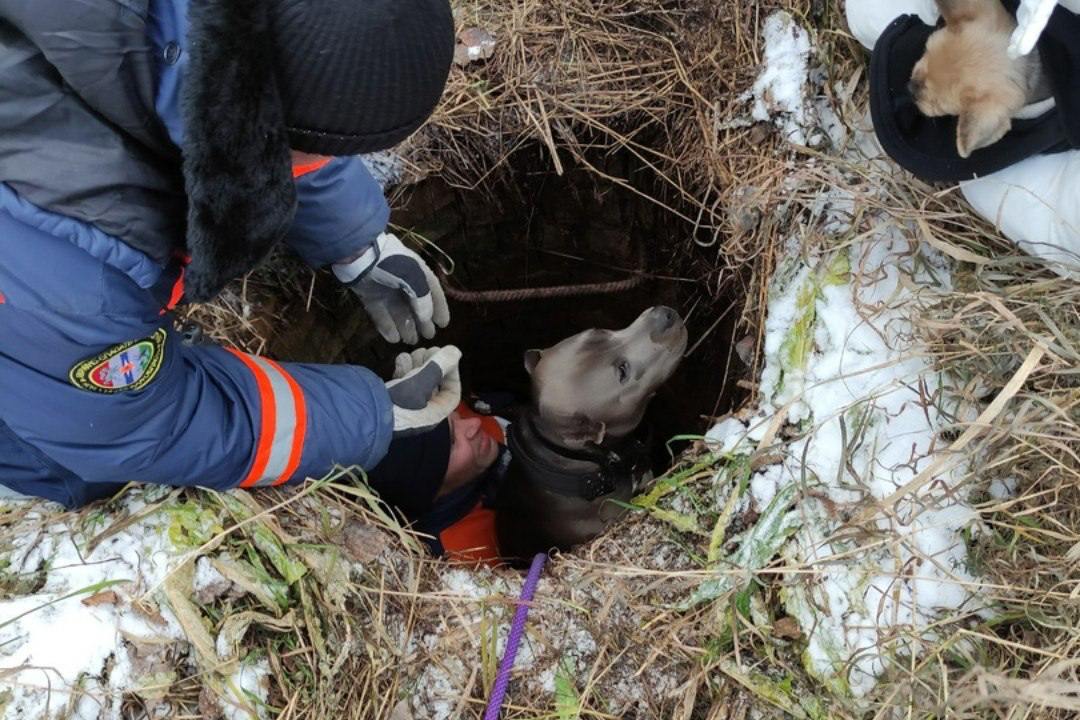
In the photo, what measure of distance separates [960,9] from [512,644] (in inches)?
71.2

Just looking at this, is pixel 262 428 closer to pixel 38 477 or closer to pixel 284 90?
pixel 38 477

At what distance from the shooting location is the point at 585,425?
300 centimetres

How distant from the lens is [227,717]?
6.13ft

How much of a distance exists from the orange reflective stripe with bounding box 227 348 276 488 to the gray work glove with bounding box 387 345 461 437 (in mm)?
479

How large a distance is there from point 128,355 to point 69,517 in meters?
A: 0.61

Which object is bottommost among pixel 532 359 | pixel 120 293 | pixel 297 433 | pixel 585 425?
pixel 585 425

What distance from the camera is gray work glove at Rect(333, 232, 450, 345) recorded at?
106 inches

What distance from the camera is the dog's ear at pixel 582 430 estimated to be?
2990mm

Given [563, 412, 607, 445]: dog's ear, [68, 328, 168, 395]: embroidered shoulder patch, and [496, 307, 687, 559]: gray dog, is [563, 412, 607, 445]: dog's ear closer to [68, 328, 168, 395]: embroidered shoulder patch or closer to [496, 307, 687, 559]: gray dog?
[496, 307, 687, 559]: gray dog

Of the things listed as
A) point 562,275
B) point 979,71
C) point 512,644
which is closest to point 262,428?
point 512,644

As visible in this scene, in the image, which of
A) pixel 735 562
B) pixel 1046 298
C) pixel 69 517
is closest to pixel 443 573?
pixel 735 562

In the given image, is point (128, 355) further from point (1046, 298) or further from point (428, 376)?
point (1046, 298)

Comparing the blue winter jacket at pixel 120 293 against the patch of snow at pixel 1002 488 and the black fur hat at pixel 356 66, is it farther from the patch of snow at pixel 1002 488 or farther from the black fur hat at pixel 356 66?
the patch of snow at pixel 1002 488

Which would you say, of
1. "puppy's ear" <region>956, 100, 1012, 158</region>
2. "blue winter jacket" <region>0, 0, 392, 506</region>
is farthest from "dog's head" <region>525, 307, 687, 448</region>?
"puppy's ear" <region>956, 100, 1012, 158</region>
